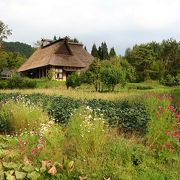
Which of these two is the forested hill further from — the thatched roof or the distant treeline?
the distant treeline

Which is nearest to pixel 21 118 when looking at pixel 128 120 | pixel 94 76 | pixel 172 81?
pixel 128 120

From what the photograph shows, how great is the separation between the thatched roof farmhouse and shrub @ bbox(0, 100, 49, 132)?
30.2 meters

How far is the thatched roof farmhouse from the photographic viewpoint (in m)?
41.1

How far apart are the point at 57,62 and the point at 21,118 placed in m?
33.6

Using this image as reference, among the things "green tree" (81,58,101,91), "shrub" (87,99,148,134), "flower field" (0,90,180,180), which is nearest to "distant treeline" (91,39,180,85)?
"green tree" (81,58,101,91)

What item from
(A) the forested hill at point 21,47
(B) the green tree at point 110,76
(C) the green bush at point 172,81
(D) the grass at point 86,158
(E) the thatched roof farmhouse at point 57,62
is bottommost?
(D) the grass at point 86,158

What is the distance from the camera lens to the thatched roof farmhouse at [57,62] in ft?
135

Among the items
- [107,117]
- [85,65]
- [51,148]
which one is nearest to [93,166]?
[51,148]

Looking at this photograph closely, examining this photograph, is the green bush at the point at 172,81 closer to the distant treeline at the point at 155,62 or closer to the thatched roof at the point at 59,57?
the distant treeline at the point at 155,62

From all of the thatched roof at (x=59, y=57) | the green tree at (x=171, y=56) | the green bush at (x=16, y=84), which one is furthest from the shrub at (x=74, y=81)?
the green tree at (x=171, y=56)

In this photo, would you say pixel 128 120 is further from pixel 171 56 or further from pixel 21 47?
pixel 21 47

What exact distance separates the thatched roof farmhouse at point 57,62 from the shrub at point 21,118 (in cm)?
3016

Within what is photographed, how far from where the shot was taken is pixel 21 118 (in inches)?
301

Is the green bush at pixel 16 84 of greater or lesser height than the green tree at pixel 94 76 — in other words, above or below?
below
